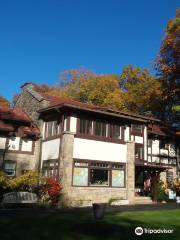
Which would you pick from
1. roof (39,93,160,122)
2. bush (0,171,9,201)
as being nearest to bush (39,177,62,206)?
bush (0,171,9,201)

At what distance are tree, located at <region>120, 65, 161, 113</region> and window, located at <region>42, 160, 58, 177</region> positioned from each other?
18910 mm

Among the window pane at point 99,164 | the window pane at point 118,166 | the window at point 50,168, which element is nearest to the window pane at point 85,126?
the window pane at point 99,164

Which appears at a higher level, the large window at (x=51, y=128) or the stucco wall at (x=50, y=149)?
the large window at (x=51, y=128)

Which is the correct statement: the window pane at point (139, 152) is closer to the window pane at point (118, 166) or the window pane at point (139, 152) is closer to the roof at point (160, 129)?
the roof at point (160, 129)

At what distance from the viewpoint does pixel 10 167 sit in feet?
80.5

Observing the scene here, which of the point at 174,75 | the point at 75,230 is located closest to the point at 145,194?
the point at 174,75

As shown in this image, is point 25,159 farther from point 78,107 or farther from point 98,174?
point 78,107

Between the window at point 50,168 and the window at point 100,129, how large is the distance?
3923 mm

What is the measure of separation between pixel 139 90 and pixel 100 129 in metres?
20.7

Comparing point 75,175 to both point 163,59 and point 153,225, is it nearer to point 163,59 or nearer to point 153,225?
point 153,225

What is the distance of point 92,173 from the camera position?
79.3ft

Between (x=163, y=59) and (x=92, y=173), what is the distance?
15.7 m

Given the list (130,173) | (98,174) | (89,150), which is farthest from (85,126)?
(130,173)

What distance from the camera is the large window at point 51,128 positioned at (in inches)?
980
